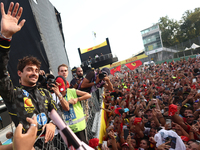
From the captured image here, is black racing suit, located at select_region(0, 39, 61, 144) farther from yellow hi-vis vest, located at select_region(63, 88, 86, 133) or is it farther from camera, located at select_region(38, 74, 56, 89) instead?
yellow hi-vis vest, located at select_region(63, 88, 86, 133)

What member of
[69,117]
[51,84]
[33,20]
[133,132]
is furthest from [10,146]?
[33,20]

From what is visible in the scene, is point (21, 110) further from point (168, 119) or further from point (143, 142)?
point (168, 119)

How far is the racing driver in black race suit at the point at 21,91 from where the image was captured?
3.61 ft

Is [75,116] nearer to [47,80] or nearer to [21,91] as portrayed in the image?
[47,80]

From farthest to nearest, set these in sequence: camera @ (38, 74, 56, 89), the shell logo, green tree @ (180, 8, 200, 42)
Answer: green tree @ (180, 8, 200, 42)
camera @ (38, 74, 56, 89)
the shell logo

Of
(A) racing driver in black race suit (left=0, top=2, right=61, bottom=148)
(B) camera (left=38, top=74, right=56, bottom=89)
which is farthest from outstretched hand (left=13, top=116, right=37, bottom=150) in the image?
(B) camera (left=38, top=74, right=56, bottom=89)

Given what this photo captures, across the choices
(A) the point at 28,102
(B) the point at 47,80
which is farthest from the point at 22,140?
(B) the point at 47,80

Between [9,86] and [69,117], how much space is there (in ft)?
4.29

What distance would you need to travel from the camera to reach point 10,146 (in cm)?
109

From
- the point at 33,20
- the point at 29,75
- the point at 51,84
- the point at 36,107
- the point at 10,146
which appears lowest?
the point at 10,146

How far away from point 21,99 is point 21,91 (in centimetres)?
8

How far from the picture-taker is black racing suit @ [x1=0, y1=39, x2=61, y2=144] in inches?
44.8

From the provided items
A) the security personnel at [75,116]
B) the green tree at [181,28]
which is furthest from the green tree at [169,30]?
the security personnel at [75,116]

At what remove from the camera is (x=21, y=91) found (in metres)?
1.39
